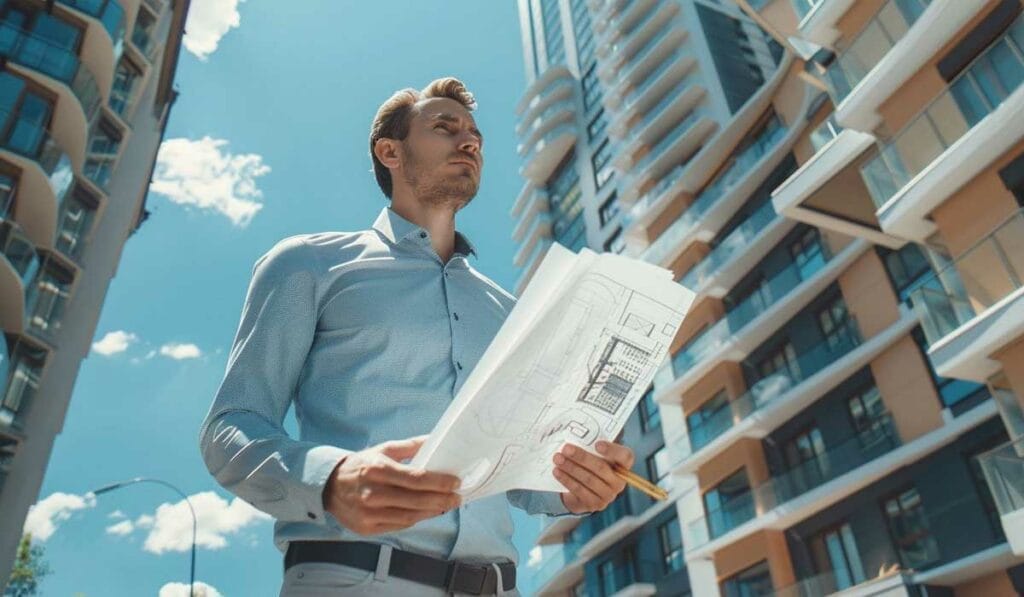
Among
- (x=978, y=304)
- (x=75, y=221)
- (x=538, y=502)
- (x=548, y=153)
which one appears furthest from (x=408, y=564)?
(x=548, y=153)

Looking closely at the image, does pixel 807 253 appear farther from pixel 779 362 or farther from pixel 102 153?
pixel 102 153

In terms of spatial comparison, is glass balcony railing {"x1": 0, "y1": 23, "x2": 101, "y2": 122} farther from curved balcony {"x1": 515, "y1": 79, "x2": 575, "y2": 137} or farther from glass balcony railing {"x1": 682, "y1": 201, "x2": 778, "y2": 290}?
curved balcony {"x1": 515, "y1": 79, "x2": 575, "y2": 137}

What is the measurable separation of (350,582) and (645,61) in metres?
37.2

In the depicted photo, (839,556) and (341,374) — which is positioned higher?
(839,556)

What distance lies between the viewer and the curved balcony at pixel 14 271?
17641 millimetres

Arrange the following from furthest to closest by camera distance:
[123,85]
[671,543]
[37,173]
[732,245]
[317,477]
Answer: [123,85] → [671,543] → [732,245] → [37,173] → [317,477]

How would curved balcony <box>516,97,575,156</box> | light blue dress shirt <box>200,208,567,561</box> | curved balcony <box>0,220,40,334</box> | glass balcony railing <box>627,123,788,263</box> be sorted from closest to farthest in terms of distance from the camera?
1. light blue dress shirt <box>200,208,567,561</box>
2. curved balcony <box>0,220,40,334</box>
3. glass balcony railing <box>627,123,788,263</box>
4. curved balcony <box>516,97,575,156</box>

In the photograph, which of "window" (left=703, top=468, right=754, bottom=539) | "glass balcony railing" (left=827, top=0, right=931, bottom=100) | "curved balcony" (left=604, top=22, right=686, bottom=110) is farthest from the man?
"curved balcony" (left=604, top=22, right=686, bottom=110)

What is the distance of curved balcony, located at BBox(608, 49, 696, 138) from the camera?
33594mm

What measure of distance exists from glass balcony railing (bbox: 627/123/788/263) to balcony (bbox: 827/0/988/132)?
384 inches

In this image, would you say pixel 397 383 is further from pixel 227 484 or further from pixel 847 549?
pixel 847 549

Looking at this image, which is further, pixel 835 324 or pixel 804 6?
pixel 835 324

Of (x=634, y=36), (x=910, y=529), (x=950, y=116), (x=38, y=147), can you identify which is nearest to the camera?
(x=950, y=116)

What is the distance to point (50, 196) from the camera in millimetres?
19125
